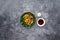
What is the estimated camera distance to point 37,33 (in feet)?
3.62

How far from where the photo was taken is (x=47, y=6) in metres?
1.12

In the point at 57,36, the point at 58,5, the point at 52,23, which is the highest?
the point at 58,5

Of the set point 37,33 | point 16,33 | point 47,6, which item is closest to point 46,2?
point 47,6

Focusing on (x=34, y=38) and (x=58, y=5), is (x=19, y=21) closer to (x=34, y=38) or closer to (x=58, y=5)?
(x=34, y=38)

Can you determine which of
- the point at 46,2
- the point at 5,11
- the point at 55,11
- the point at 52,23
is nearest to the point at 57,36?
the point at 52,23

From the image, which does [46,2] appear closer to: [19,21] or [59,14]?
[59,14]

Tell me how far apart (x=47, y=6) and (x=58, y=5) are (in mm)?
109

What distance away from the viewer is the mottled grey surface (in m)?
1.10

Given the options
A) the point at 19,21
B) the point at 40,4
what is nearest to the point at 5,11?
the point at 19,21

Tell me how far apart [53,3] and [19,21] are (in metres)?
0.38

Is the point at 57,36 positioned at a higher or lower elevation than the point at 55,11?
lower

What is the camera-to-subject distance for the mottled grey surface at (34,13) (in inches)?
43.4

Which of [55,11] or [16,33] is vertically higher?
[55,11]

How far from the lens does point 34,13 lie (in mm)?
1117
